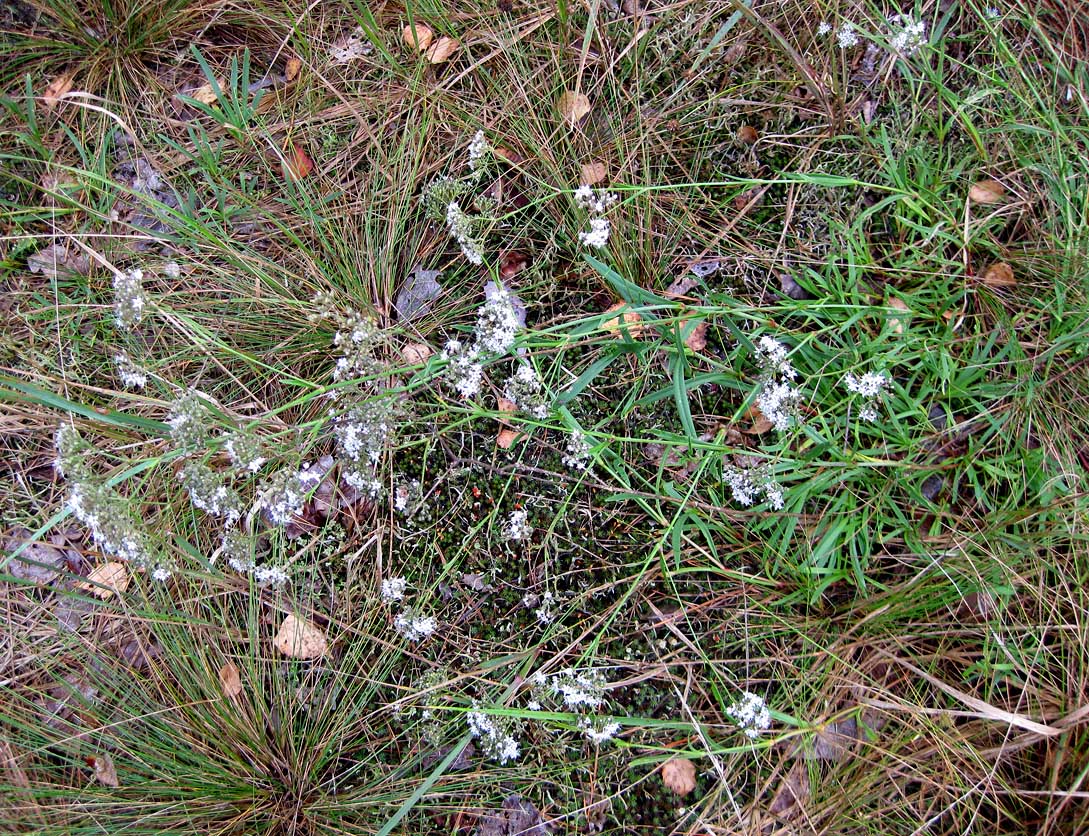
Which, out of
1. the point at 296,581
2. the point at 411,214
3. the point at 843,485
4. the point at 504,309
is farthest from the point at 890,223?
the point at 296,581

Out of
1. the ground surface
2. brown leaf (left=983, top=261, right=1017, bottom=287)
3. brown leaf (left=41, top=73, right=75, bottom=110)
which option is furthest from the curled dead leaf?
brown leaf (left=41, top=73, right=75, bottom=110)

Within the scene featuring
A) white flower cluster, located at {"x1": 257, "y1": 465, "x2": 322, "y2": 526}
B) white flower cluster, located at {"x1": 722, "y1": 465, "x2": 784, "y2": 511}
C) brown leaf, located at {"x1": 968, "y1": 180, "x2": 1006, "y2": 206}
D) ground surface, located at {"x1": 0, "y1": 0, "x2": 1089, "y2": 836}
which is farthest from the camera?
brown leaf, located at {"x1": 968, "y1": 180, "x2": 1006, "y2": 206}

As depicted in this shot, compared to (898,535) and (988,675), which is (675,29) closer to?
(898,535)

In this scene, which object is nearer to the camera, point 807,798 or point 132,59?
point 807,798

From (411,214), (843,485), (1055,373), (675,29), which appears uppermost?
(675,29)

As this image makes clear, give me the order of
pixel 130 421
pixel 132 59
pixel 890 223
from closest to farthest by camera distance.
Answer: pixel 130 421 → pixel 890 223 → pixel 132 59

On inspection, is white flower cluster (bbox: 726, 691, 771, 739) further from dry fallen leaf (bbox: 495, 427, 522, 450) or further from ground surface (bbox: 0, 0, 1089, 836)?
dry fallen leaf (bbox: 495, 427, 522, 450)
